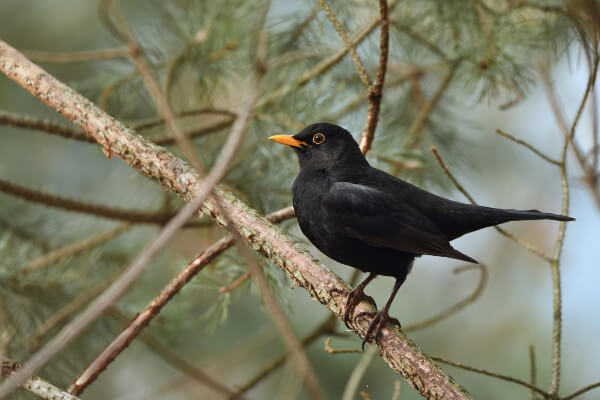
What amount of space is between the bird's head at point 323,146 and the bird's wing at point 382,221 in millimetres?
348

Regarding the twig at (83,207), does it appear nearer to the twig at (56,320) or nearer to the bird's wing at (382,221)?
the twig at (56,320)

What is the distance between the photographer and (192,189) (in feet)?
9.14

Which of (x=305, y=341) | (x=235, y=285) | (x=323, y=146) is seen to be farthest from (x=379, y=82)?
(x=305, y=341)

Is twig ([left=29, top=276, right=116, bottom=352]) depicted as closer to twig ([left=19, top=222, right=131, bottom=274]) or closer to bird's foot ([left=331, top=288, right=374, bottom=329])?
twig ([left=19, top=222, right=131, bottom=274])

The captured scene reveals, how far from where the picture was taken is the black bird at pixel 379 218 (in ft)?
10.4

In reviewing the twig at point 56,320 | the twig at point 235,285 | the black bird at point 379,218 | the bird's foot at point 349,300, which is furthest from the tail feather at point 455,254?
the twig at point 56,320

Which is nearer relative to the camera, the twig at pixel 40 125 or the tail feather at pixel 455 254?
the tail feather at pixel 455 254

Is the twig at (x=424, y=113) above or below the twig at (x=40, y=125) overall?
above

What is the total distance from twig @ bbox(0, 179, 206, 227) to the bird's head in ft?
2.48

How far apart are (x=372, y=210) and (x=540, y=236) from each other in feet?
18.1

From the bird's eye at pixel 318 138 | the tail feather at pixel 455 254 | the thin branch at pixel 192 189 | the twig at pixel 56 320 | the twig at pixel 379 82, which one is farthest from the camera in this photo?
the bird's eye at pixel 318 138

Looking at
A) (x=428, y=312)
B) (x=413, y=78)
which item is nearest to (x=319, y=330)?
(x=413, y=78)

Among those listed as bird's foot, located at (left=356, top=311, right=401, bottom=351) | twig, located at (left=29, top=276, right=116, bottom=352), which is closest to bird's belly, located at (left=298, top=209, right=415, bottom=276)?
bird's foot, located at (left=356, top=311, right=401, bottom=351)

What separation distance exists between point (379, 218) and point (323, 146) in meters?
0.68
